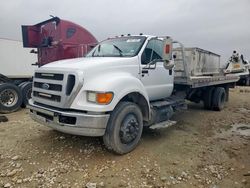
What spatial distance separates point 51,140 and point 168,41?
3074 millimetres

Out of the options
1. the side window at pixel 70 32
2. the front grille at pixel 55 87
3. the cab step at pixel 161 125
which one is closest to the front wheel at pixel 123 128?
the cab step at pixel 161 125

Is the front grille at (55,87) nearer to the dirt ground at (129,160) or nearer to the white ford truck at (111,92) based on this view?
the white ford truck at (111,92)

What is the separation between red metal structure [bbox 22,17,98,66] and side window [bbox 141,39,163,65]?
282cm

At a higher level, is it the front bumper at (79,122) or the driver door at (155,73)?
the driver door at (155,73)

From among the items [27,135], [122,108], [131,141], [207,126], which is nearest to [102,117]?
[122,108]

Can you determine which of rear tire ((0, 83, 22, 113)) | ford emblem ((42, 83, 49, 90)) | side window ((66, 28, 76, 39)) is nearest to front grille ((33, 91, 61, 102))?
ford emblem ((42, 83, 49, 90))

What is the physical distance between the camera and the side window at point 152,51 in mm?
5067

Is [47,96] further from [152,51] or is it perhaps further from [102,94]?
[152,51]

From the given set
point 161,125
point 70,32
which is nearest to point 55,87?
point 161,125

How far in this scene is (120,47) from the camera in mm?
5215

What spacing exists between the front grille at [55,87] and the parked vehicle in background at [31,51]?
3.10 m

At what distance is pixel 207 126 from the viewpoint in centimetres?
655

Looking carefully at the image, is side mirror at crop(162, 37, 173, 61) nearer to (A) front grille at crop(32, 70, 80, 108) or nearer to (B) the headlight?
Answer: (B) the headlight

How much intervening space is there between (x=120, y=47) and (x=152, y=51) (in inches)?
Answer: 28.0
